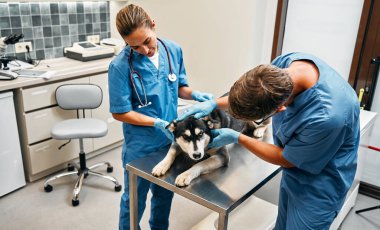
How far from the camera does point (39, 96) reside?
8.27 feet

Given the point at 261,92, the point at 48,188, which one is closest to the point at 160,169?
the point at 261,92

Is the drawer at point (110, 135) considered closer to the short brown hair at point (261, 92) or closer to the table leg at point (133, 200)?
the table leg at point (133, 200)

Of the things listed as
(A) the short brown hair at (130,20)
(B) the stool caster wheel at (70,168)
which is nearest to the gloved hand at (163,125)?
(A) the short brown hair at (130,20)

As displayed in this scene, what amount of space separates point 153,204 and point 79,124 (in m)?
1.06

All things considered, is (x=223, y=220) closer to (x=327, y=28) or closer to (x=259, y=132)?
(x=259, y=132)

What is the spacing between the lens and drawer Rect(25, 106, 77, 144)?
99.1 inches

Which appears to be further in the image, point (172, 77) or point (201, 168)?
point (172, 77)

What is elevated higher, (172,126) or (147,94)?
(147,94)

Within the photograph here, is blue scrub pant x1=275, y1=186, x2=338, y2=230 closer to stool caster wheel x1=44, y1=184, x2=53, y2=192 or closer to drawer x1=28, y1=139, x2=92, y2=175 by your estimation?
stool caster wheel x1=44, y1=184, x2=53, y2=192

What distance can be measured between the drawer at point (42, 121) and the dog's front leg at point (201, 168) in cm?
158

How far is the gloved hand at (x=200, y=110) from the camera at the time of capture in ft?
5.00

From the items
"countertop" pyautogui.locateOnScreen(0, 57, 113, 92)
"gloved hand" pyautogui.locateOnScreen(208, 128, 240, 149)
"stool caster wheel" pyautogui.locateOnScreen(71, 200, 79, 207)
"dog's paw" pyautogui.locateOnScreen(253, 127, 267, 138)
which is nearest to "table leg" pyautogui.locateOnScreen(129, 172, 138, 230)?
"gloved hand" pyautogui.locateOnScreen(208, 128, 240, 149)

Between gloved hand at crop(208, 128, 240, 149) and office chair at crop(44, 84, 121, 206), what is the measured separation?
1242mm

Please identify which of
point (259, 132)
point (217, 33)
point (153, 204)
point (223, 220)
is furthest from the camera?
point (217, 33)
